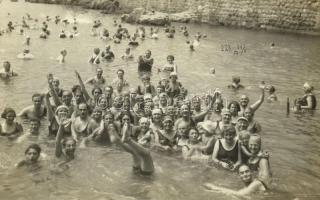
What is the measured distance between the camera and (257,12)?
3653 centimetres

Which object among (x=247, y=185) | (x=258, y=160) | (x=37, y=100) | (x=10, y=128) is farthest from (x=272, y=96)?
(x=10, y=128)

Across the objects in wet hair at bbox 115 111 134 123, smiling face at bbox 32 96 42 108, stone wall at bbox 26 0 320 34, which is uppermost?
stone wall at bbox 26 0 320 34

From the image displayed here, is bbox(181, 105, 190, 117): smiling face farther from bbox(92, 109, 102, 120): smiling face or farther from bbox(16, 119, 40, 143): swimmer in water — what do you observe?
→ bbox(16, 119, 40, 143): swimmer in water

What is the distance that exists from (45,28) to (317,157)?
22.4 metres

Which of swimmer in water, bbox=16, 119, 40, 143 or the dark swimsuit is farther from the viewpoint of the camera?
swimmer in water, bbox=16, 119, 40, 143

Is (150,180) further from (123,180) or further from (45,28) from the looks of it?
(45,28)

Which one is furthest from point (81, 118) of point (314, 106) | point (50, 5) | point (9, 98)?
point (50, 5)

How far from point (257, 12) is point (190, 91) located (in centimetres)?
1972

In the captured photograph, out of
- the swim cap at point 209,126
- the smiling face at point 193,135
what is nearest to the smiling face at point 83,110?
the smiling face at point 193,135

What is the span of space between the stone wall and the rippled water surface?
1.69 metres

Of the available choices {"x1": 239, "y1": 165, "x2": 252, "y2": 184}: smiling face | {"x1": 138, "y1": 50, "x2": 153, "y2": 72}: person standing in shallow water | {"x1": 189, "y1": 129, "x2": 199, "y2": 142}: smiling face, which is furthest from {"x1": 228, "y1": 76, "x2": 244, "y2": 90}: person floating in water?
{"x1": 239, "y1": 165, "x2": 252, "y2": 184}: smiling face

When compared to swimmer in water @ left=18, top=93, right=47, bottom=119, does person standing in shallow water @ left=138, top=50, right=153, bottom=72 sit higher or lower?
higher

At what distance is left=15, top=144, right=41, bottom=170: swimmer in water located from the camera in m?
10.8

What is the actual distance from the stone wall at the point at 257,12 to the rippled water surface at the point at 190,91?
1691mm
